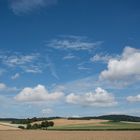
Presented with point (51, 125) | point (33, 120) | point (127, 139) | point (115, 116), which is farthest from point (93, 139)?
point (115, 116)

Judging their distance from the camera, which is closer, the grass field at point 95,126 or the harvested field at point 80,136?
the harvested field at point 80,136

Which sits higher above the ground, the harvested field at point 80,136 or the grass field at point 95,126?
the grass field at point 95,126

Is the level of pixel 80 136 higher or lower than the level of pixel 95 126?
lower

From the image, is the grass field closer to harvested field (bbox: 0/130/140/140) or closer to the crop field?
the crop field

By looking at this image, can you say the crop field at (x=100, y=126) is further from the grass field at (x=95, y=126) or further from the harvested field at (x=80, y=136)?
the harvested field at (x=80, y=136)

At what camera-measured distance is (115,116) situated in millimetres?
175625

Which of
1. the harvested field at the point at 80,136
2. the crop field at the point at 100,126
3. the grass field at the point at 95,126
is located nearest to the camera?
the harvested field at the point at 80,136

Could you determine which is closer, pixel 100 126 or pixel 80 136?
pixel 80 136

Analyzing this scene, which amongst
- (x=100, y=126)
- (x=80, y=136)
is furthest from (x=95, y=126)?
(x=80, y=136)

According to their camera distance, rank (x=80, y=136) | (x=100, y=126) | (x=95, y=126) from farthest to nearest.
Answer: (x=95, y=126) < (x=100, y=126) < (x=80, y=136)

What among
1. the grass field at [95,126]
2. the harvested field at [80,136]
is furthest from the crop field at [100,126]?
the harvested field at [80,136]

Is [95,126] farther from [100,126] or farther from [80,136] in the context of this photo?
[80,136]

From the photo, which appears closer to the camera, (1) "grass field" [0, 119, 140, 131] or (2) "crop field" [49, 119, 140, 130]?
(1) "grass field" [0, 119, 140, 131]

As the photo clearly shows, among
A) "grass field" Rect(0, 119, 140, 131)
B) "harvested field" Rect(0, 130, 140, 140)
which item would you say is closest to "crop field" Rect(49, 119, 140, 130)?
"grass field" Rect(0, 119, 140, 131)
